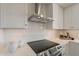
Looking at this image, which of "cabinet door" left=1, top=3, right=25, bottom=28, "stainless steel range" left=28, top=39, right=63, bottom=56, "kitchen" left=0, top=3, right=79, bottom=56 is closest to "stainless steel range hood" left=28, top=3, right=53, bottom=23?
"kitchen" left=0, top=3, right=79, bottom=56

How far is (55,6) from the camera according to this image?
3.54 ft

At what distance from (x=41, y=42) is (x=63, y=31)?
305 mm

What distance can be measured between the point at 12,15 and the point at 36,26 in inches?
11.9

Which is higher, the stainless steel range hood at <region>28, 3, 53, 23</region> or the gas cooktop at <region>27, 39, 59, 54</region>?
the stainless steel range hood at <region>28, 3, 53, 23</region>

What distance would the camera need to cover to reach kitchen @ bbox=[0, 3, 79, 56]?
1016 millimetres

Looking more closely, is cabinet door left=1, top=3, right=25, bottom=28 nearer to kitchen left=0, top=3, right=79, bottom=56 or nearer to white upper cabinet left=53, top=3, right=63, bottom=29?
kitchen left=0, top=3, right=79, bottom=56

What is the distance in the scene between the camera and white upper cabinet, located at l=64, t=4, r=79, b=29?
3.63 ft

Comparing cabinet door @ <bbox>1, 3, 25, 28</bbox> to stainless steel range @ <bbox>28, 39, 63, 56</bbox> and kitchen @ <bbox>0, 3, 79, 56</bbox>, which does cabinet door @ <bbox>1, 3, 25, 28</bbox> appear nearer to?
kitchen @ <bbox>0, 3, 79, 56</bbox>

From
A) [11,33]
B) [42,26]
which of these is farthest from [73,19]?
[11,33]

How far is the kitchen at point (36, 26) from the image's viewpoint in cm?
102

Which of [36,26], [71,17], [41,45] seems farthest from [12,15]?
[71,17]

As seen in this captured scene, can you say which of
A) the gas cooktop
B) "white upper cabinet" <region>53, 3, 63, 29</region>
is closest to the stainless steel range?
the gas cooktop

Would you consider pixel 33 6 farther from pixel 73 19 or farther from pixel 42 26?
pixel 73 19

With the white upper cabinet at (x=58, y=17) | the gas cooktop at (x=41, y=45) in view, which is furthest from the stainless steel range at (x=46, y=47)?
the white upper cabinet at (x=58, y=17)
